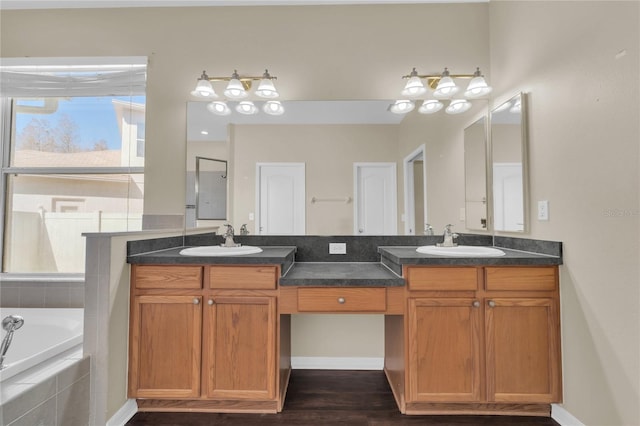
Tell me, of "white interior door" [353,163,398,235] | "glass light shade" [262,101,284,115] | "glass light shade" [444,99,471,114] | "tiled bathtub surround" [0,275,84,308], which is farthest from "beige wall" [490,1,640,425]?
"tiled bathtub surround" [0,275,84,308]

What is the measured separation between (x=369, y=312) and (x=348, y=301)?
5.1 inches

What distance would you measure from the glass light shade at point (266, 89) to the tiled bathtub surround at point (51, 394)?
6.40 feet

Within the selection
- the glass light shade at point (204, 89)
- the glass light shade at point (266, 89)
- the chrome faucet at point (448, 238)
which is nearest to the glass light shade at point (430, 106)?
the chrome faucet at point (448, 238)

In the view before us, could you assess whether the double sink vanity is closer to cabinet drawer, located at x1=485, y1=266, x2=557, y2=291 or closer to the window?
cabinet drawer, located at x1=485, y1=266, x2=557, y2=291

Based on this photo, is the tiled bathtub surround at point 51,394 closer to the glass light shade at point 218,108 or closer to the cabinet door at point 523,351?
the glass light shade at point 218,108

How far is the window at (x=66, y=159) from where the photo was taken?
2406 millimetres

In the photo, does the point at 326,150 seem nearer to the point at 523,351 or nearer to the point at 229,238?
the point at 229,238

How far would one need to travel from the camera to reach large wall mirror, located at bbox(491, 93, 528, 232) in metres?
1.92

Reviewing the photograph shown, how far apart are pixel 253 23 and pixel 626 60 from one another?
2259 millimetres

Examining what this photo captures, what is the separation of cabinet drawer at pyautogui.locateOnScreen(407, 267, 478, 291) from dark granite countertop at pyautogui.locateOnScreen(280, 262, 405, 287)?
0.25ft

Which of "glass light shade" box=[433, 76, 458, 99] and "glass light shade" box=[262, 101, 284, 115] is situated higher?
"glass light shade" box=[433, 76, 458, 99]

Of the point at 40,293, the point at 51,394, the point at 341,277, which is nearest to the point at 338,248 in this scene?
the point at 341,277

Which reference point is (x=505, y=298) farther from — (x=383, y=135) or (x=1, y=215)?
(x=1, y=215)

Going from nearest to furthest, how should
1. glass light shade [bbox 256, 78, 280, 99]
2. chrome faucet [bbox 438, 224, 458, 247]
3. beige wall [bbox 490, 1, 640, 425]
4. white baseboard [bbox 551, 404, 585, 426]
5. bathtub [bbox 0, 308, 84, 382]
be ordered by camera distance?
beige wall [bbox 490, 1, 640, 425]
white baseboard [bbox 551, 404, 585, 426]
bathtub [bbox 0, 308, 84, 382]
chrome faucet [bbox 438, 224, 458, 247]
glass light shade [bbox 256, 78, 280, 99]
